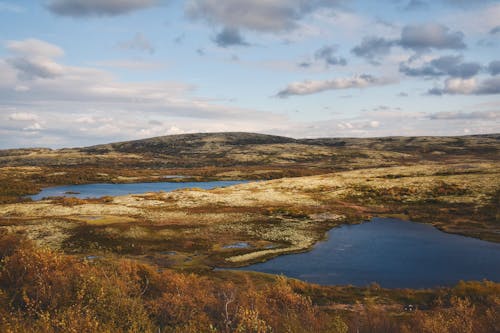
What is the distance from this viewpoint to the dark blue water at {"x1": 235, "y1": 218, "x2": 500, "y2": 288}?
3453cm

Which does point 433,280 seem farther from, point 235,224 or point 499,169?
point 499,169

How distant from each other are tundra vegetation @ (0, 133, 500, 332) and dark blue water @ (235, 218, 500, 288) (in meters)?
2.63

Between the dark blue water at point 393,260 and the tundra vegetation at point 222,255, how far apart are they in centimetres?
263

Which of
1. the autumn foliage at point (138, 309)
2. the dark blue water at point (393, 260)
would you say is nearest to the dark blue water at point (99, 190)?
the dark blue water at point (393, 260)

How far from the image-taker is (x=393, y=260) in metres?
40.8

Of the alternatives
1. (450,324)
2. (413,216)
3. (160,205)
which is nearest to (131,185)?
(160,205)

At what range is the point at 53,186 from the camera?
12556 centimetres

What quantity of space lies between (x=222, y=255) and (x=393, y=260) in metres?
19.2

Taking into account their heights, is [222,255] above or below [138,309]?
below

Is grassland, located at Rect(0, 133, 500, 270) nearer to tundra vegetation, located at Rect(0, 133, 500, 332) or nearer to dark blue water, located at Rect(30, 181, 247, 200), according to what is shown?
tundra vegetation, located at Rect(0, 133, 500, 332)

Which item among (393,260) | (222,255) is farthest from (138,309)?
(393,260)

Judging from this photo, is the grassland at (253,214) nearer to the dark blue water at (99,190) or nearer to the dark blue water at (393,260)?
the dark blue water at (393,260)

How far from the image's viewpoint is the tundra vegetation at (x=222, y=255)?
1511 cm

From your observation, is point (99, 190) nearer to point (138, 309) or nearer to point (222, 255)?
point (222, 255)
